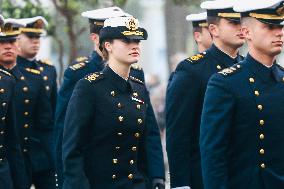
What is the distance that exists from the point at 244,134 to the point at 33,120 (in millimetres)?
4497

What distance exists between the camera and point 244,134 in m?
7.69

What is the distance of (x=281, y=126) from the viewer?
25.3ft

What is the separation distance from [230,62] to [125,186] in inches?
58.9

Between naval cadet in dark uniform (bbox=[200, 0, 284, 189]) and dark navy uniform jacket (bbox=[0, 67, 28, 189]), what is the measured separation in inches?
107

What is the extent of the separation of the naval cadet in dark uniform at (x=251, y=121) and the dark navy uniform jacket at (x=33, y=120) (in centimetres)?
419

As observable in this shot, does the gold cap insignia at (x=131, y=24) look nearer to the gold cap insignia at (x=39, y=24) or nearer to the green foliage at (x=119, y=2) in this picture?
the gold cap insignia at (x=39, y=24)

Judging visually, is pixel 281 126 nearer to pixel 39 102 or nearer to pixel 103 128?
pixel 103 128

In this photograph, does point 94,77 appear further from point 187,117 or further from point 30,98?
point 30,98

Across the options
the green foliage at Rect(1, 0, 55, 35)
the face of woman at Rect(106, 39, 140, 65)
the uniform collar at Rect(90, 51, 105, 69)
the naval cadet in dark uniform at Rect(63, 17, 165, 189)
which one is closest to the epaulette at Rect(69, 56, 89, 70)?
the uniform collar at Rect(90, 51, 105, 69)

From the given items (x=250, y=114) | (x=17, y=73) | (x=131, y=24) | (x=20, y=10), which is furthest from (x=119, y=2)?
(x=250, y=114)

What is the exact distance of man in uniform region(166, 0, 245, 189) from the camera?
29.9 feet

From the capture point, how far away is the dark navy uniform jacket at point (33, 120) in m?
11.6

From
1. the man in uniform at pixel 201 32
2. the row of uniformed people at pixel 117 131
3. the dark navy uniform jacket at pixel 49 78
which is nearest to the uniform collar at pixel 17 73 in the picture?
the dark navy uniform jacket at pixel 49 78

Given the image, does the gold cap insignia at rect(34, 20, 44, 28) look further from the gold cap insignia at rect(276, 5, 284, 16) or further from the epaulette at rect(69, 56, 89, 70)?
the gold cap insignia at rect(276, 5, 284, 16)
